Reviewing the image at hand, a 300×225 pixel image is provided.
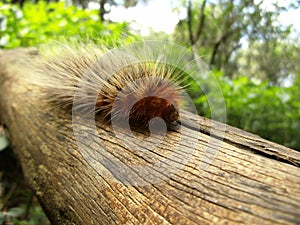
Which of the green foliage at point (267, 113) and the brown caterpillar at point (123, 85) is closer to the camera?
the brown caterpillar at point (123, 85)

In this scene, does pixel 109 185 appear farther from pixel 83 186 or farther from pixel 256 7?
pixel 256 7

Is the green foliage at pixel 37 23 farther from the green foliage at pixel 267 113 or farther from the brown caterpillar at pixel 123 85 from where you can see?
the brown caterpillar at pixel 123 85

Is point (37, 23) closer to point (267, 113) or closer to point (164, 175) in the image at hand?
point (267, 113)

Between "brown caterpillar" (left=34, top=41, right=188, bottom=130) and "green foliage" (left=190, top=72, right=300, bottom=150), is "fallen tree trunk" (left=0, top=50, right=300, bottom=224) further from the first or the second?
"green foliage" (left=190, top=72, right=300, bottom=150)

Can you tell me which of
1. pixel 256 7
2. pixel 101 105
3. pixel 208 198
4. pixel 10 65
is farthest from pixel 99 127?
pixel 256 7

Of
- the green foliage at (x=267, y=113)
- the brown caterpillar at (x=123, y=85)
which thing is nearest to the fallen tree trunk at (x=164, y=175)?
the brown caterpillar at (x=123, y=85)

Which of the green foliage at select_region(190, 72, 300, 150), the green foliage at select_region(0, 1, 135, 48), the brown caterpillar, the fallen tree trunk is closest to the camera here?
the fallen tree trunk

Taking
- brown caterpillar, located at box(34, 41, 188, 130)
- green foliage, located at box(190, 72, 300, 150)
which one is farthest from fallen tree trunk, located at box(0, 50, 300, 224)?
green foliage, located at box(190, 72, 300, 150)
